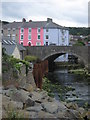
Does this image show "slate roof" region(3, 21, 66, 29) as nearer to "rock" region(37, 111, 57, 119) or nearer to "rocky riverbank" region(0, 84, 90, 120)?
"rocky riverbank" region(0, 84, 90, 120)

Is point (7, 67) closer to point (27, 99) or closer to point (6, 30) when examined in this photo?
point (27, 99)

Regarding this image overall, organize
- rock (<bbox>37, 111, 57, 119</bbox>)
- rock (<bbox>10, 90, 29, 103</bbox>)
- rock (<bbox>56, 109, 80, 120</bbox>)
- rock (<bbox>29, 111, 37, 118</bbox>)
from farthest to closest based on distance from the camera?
1. rock (<bbox>10, 90, 29, 103</bbox>)
2. rock (<bbox>56, 109, 80, 120</bbox>)
3. rock (<bbox>37, 111, 57, 119</bbox>)
4. rock (<bbox>29, 111, 37, 118</bbox>)

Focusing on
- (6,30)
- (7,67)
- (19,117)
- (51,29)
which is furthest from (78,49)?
(19,117)

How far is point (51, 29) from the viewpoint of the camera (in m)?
70.6

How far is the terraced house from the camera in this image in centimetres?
7044

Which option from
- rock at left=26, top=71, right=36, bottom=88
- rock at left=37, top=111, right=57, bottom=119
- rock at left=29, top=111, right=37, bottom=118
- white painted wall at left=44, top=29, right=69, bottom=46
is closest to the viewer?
rock at left=29, top=111, right=37, bottom=118

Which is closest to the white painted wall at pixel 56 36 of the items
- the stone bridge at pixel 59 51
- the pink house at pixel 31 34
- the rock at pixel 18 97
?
the pink house at pixel 31 34

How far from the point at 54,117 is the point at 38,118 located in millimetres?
611

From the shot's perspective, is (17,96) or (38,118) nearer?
(38,118)

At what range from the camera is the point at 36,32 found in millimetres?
70500

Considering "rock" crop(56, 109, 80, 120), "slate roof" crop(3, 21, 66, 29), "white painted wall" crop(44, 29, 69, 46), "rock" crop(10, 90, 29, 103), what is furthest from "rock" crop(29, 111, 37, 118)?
"white painted wall" crop(44, 29, 69, 46)

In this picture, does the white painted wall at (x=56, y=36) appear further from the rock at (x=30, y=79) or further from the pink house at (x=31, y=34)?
the rock at (x=30, y=79)

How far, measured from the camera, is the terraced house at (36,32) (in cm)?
7044

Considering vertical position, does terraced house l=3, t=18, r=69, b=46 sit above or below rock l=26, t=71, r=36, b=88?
above
